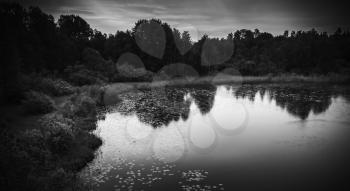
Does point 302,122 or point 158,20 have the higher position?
point 158,20

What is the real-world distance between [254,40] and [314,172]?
343 feet

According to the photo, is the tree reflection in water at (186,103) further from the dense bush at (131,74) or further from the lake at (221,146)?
the dense bush at (131,74)

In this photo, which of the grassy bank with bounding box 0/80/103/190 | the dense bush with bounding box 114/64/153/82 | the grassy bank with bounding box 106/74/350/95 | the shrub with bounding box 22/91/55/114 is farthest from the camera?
the dense bush with bounding box 114/64/153/82

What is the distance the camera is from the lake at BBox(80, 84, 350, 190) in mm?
17875

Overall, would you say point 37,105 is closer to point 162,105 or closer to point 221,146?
point 162,105

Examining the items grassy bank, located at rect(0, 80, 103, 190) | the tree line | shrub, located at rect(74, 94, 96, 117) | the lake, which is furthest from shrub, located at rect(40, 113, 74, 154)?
the tree line

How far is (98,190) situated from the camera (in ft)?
53.6

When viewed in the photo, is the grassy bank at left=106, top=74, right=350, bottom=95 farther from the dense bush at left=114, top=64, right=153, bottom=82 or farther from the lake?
the lake

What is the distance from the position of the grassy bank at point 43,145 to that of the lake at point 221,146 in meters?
1.49

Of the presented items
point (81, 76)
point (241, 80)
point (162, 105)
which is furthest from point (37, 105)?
point (241, 80)

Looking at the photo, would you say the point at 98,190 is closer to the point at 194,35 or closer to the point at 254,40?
the point at 194,35

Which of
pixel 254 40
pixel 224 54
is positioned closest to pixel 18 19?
pixel 224 54

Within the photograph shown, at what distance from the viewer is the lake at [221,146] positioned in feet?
58.6

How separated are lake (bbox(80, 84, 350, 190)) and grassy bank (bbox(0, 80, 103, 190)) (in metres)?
1.49
